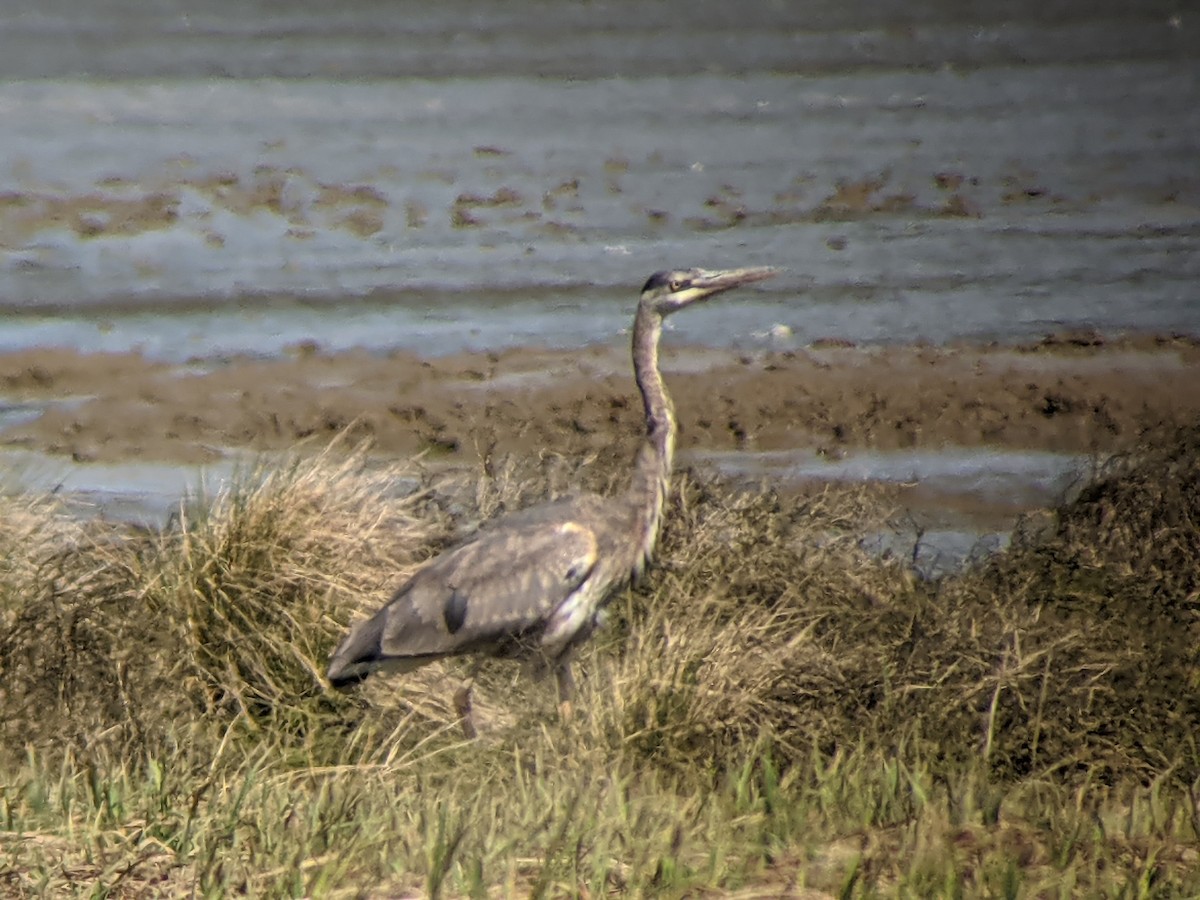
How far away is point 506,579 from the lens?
23.5 ft

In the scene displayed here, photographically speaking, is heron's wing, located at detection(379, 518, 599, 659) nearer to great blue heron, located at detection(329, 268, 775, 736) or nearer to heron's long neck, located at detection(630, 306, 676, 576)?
great blue heron, located at detection(329, 268, 775, 736)

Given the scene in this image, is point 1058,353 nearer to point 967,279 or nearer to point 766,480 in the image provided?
point 967,279

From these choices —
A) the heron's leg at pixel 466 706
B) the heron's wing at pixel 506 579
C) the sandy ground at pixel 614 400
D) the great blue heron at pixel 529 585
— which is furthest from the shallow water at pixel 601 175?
the heron's leg at pixel 466 706

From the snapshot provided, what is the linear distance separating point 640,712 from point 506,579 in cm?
96

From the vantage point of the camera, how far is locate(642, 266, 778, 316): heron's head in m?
7.60

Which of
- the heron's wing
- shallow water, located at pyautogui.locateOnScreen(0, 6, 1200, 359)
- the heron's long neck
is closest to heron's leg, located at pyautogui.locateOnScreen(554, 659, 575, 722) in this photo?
the heron's wing

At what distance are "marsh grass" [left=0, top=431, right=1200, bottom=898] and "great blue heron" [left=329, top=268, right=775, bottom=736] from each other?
236 mm

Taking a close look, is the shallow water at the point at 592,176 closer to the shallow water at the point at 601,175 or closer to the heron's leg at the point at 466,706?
Result: the shallow water at the point at 601,175

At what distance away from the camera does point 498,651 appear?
24.1 ft

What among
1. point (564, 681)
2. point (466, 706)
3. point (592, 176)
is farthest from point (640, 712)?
point (592, 176)

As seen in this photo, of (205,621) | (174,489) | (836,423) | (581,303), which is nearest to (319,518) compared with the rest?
(205,621)

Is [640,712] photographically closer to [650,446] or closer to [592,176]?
[650,446]

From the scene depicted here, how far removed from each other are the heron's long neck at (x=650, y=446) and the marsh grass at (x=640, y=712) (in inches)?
16.2

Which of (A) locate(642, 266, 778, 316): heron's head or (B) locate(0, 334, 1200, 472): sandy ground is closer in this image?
(A) locate(642, 266, 778, 316): heron's head
